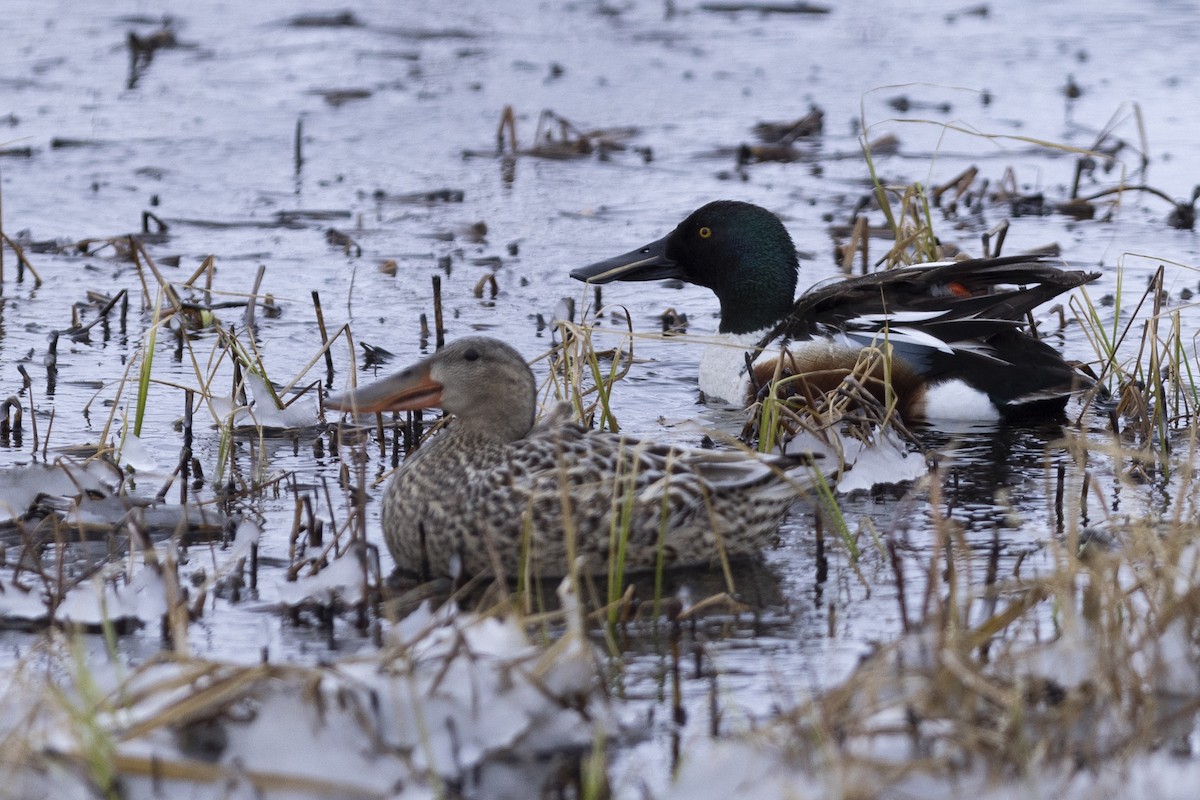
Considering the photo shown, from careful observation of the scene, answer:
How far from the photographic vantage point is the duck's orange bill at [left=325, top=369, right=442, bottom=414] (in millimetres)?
4742

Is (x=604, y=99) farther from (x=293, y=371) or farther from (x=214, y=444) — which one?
(x=214, y=444)

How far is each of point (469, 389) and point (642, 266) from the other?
2.63 metres

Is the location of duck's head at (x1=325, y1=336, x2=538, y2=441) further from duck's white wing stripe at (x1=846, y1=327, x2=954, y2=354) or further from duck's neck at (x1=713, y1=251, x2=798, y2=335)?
duck's neck at (x1=713, y1=251, x2=798, y2=335)

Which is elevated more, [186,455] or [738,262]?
[738,262]

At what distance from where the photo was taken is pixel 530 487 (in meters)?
4.50

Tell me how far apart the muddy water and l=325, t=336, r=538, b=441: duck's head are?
19.0 inches

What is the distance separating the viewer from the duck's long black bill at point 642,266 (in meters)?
7.19

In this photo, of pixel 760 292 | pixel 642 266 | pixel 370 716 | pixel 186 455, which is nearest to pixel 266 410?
pixel 186 455

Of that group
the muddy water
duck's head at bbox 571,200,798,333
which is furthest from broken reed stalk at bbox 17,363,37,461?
duck's head at bbox 571,200,798,333

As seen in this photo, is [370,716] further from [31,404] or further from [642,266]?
[642,266]

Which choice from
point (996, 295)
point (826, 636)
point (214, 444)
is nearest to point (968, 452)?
point (996, 295)

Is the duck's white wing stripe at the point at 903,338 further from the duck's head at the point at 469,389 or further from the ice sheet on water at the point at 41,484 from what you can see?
the ice sheet on water at the point at 41,484

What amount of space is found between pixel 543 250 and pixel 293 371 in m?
2.27

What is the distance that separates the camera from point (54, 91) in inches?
479
